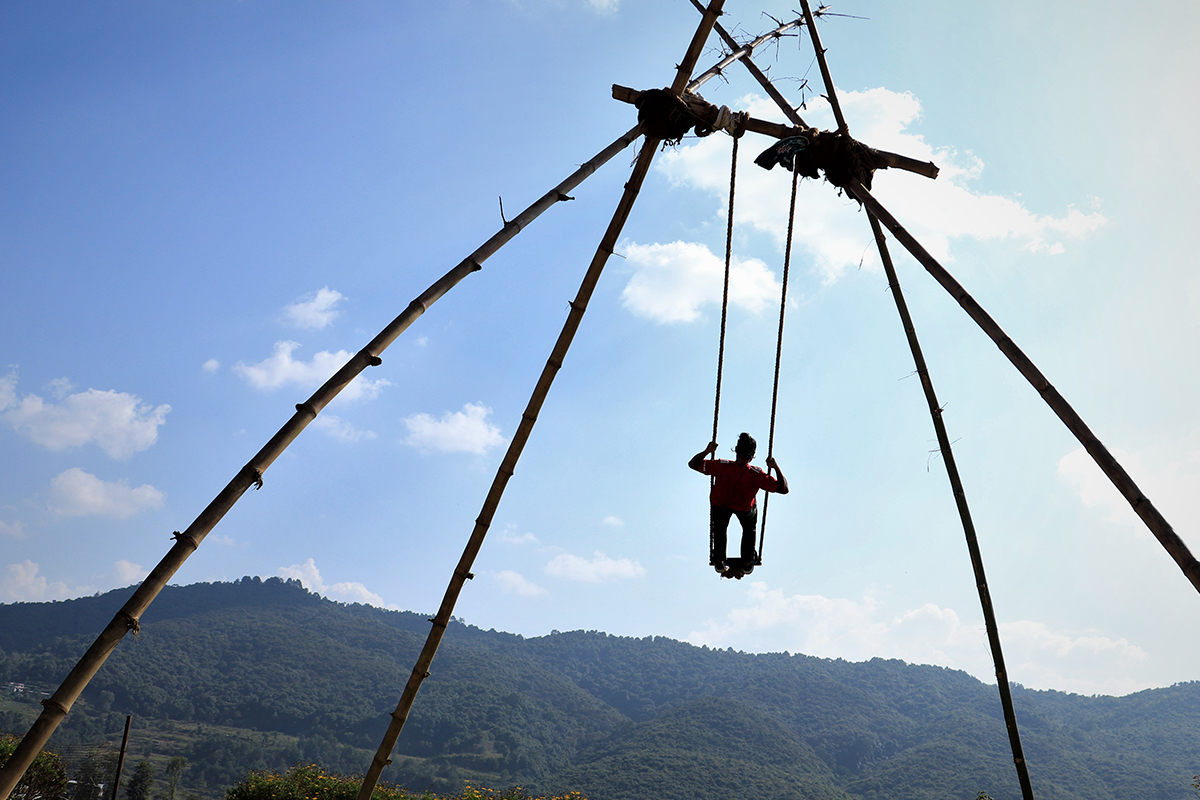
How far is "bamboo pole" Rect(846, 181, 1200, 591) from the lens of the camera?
391cm

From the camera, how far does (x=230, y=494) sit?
13.7 ft

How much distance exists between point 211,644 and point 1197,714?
130246mm

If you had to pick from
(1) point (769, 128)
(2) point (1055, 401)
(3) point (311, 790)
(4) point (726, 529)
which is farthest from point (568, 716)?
(2) point (1055, 401)

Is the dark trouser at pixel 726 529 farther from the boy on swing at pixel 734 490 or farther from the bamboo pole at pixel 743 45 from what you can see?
the bamboo pole at pixel 743 45

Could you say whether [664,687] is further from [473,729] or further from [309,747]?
[309,747]

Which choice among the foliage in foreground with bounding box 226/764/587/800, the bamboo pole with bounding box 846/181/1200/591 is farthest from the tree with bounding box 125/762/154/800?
the bamboo pole with bounding box 846/181/1200/591

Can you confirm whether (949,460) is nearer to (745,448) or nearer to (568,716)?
(745,448)

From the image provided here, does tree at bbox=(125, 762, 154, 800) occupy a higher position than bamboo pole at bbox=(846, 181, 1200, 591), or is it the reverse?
bamboo pole at bbox=(846, 181, 1200, 591)

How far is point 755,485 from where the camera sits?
7180 millimetres

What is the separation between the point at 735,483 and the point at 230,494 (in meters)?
4.52

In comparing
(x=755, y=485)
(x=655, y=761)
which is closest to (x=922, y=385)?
(x=755, y=485)

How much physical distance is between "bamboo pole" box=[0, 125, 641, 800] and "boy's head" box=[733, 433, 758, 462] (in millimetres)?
2883

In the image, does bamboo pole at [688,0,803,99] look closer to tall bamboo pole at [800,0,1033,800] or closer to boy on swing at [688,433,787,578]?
tall bamboo pole at [800,0,1033,800]

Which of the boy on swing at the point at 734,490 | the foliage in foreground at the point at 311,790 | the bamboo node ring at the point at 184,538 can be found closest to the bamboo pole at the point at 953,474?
the boy on swing at the point at 734,490
